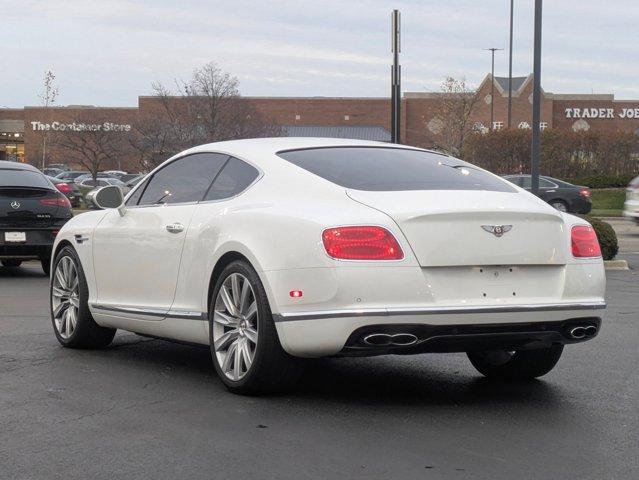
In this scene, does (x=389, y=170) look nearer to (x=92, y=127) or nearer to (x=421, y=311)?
(x=421, y=311)

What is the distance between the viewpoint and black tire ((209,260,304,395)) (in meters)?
6.23

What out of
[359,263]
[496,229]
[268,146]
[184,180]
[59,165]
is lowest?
[59,165]

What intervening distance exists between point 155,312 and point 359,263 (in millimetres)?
2072

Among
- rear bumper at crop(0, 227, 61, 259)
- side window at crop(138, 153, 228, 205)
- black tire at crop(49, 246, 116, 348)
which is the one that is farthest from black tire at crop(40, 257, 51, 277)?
side window at crop(138, 153, 228, 205)

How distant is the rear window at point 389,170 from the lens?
259 inches

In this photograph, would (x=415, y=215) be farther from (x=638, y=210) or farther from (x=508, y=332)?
(x=638, y=210)

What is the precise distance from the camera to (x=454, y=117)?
68.6 m

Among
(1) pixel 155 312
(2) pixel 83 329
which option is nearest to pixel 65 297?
(2) pixel 83 329

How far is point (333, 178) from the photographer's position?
6598 mm

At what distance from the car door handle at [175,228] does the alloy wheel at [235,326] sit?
714 mm

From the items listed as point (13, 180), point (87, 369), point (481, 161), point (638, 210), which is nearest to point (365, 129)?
point (481, 161)

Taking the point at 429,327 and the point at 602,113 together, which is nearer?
the point at 429,327

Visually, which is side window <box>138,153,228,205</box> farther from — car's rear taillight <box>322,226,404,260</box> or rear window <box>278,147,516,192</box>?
car's rear taillight <box>322,226,404,260</box>

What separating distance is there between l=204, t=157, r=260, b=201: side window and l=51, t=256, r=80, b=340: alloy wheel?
178 centimetres
